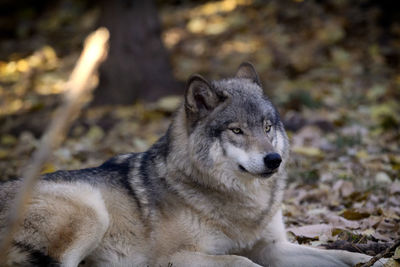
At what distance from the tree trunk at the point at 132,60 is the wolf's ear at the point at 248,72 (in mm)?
5538

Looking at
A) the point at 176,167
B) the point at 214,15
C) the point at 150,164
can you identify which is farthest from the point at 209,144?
the point at 214,15

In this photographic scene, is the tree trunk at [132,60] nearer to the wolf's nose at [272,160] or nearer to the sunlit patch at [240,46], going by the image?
the sunlit patch at [240,46]

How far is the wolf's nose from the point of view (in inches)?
155

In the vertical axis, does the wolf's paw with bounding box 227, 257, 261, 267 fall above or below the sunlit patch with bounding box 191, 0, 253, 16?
below

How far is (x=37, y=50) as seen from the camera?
Result: 16188 mm

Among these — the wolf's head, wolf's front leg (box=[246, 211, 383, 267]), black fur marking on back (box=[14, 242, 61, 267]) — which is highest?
the wolf's head

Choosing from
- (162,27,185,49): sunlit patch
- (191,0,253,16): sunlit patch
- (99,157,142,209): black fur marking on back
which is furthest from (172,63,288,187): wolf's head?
(191,0,253,16): sunlit patch

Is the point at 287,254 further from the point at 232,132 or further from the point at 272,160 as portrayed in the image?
the point at 232,132

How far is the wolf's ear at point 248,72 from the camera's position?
494 centimetres

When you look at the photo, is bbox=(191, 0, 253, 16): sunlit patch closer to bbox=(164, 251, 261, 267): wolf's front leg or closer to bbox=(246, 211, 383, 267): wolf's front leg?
bbox=(246, 211, 383, 267): wolf's front leg

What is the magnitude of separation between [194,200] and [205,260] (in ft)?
1.86

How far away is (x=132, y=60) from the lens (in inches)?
412

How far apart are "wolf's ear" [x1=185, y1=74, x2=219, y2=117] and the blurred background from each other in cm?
160

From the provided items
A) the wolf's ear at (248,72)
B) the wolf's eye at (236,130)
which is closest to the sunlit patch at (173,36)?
the wolf's ear at (248,72)
